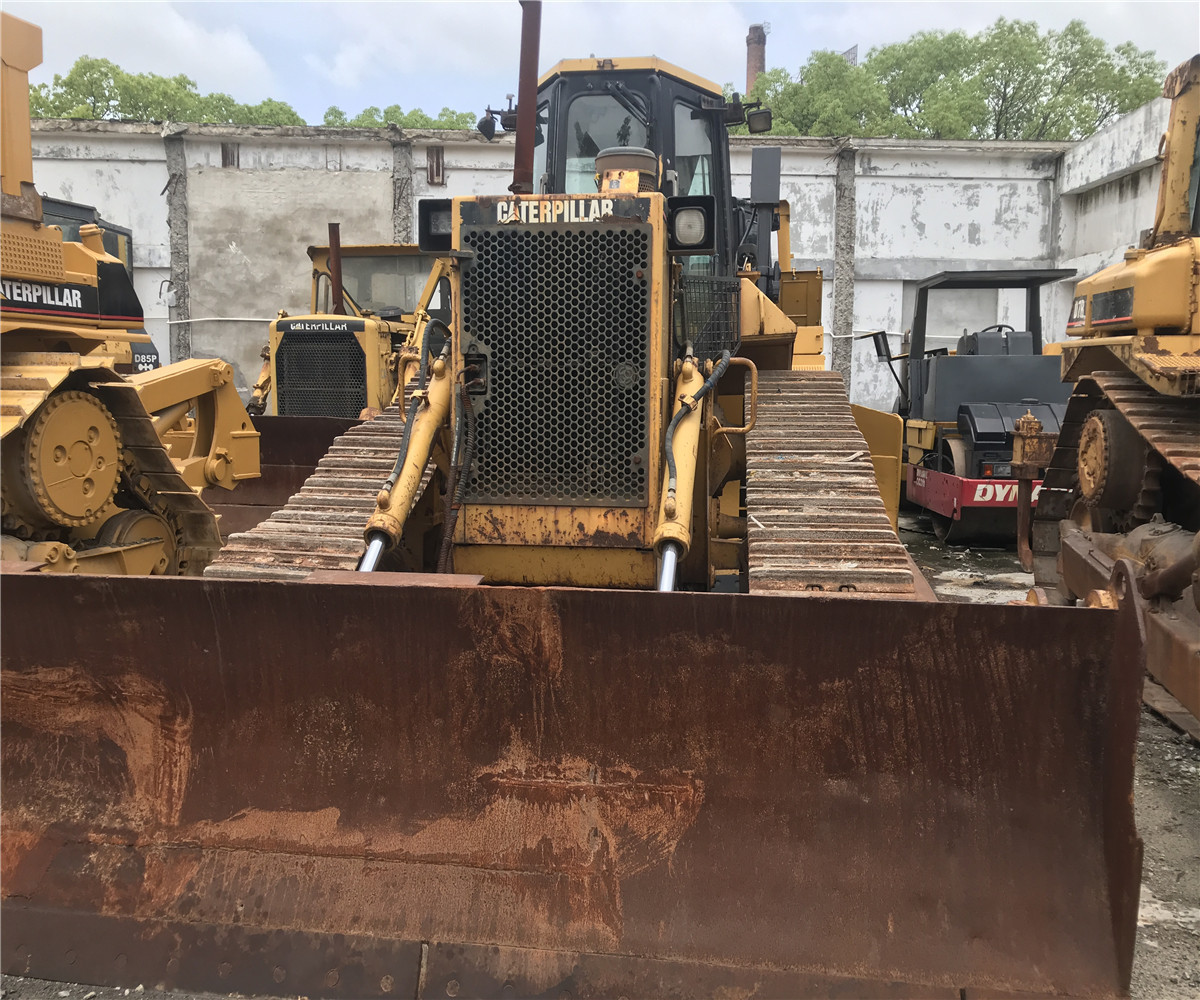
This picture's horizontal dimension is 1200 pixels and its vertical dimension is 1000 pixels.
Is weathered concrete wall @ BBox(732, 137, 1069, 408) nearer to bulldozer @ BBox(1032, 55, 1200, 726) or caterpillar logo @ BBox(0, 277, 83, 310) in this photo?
bulldozer @ BBox(1032, 55, 1200, 726)

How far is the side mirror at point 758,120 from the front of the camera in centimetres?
521

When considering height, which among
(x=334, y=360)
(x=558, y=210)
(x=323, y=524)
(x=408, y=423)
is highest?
(x=558, y=210)

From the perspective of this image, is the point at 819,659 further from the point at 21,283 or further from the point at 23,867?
the point at 21,283

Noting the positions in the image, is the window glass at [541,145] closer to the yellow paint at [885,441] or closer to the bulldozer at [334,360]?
the yellow paint at [885,441]

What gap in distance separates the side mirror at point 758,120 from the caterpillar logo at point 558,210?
2.27 m

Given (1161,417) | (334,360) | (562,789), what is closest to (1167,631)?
(1161,417)


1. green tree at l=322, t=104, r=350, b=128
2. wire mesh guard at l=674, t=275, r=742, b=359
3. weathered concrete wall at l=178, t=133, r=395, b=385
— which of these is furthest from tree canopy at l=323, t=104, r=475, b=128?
wire mesh guard at l=674, t=275, r=742, b=359

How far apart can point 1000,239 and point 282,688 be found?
2046 cm

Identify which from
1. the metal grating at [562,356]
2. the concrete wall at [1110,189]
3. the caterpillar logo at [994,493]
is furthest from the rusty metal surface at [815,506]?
the concrete wall at [1110,189]

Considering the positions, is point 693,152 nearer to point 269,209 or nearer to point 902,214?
point 902,214

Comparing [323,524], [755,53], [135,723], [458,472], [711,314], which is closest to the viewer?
[135,723]

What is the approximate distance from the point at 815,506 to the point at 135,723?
2518mm

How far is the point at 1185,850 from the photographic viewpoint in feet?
10.9

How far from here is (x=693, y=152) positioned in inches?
195
